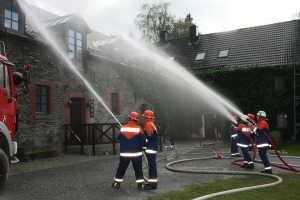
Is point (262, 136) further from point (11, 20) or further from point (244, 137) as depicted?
point (11, 20)

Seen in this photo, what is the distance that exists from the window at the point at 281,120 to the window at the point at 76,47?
1453 cm

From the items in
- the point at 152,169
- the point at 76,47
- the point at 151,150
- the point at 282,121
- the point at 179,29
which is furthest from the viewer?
the point at 179,29

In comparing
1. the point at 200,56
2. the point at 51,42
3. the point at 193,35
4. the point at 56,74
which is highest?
the point at 193,35

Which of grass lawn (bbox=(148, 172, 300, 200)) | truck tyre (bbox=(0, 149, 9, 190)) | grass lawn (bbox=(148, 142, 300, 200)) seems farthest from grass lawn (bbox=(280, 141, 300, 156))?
truck tyre (bbox=(0, 149, 9, 190))

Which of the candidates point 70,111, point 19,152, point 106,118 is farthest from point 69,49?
point 19,152

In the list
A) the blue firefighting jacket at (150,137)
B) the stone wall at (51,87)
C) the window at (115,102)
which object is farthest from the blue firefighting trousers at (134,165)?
the window at (115,102)

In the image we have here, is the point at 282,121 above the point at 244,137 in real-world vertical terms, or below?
below

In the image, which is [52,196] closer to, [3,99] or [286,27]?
[3,99]

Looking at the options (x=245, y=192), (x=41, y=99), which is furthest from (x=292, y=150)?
(x=41, y=99)

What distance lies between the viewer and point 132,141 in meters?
6.55

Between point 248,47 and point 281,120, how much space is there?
6651 mm

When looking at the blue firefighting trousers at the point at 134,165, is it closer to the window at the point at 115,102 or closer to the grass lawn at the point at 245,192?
the grass lawn at the point at 245,192

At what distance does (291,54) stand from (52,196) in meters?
20.9

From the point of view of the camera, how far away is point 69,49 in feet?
48.0
